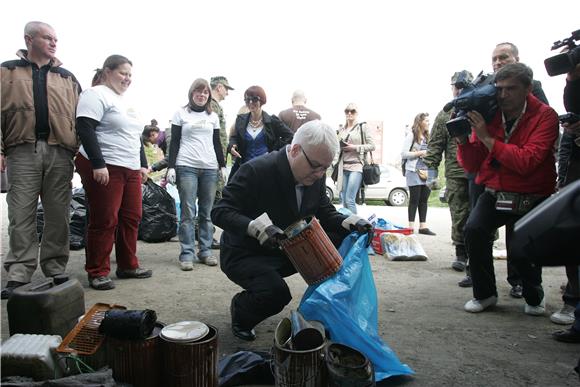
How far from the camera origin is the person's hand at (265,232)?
87.6 inches

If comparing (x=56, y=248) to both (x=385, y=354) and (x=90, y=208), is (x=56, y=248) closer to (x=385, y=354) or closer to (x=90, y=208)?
(x=90, y=208)

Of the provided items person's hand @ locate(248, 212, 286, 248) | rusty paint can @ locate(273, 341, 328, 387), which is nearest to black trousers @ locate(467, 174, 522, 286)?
person's hand @ locate(248, 212, 286, 248)

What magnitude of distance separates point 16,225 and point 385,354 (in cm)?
282

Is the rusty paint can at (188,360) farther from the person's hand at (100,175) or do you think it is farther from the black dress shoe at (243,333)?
the person's hand at (100,175)

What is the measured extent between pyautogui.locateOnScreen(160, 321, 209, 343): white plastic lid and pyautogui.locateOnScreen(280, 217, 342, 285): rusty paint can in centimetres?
58

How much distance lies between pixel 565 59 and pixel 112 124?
10.7 feet

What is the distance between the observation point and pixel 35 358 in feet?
5.72

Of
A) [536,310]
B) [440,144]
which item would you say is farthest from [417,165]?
[536,310]

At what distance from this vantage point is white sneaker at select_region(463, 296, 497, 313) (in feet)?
10.2

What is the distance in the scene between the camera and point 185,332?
190cm

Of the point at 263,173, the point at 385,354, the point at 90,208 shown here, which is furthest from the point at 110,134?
the point at 385,354

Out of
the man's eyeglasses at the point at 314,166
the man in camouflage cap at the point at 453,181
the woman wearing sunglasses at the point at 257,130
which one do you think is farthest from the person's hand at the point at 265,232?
the man in camouflage cap at the point at 453,181

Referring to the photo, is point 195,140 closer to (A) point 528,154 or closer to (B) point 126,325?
(B) point 126,325

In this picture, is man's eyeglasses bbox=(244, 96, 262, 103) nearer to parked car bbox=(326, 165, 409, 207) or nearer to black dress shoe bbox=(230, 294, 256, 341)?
black dress shoe bbox=(230, 294, 256, 341)
